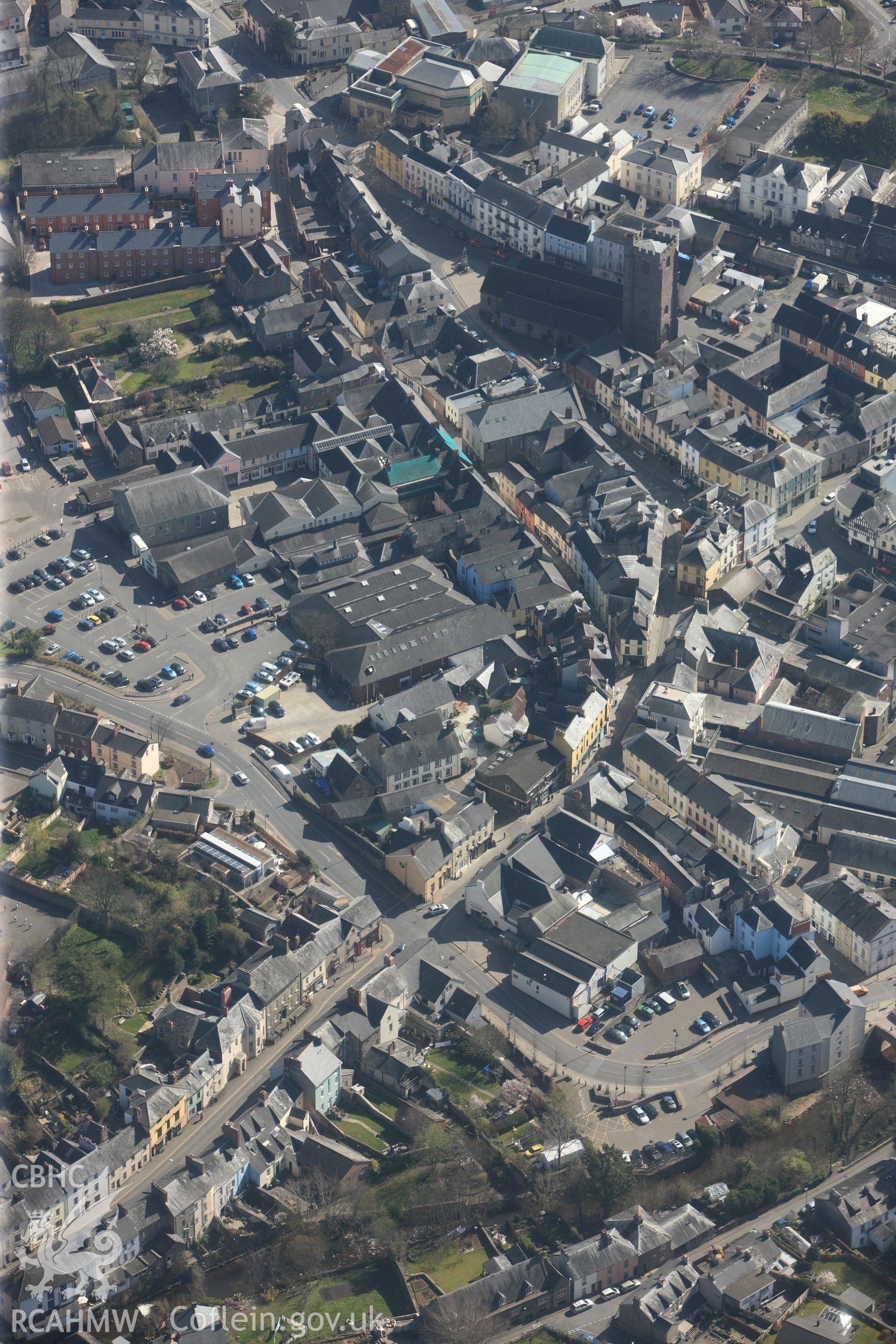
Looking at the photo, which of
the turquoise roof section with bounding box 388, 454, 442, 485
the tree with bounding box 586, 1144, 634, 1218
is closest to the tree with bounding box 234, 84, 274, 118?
the turquoise roof section with bounding box 388, 454, 442, 485

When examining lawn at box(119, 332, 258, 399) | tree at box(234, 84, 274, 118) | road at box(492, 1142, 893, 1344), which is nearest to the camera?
road at box(492, 1142, 893, 1344)

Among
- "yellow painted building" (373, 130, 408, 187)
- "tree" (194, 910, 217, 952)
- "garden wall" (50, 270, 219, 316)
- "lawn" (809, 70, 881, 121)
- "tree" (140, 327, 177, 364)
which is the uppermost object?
"lawn" (809, 70, 881, 121)

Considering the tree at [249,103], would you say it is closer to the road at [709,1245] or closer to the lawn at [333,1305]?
the road at [709,1245]

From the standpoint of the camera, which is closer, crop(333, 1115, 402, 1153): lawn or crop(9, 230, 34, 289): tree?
crop(333, 1115, 402, 1153): lawn

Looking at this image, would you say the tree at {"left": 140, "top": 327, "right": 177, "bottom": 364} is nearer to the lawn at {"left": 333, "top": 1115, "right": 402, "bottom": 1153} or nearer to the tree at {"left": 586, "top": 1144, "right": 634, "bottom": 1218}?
the lawn at {"left": 333, "top": 1115, "right": 402, "bottom": 1153}

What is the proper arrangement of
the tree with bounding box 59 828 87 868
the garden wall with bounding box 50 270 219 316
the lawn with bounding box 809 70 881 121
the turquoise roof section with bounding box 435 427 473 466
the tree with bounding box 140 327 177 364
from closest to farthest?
the tree with bounding box 59 828 87 868, the turquoise roof section with bounding box 435 427 473 466, the tree with bounding box 140 327 177 364, the garden wall with bounding box 50 270 219 316, the lawn with bounding box 809 70 881 121

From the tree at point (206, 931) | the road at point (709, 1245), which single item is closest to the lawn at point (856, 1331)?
the road at point (709, 1245)

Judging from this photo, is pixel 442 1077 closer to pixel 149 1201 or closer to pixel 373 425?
pixel 149 1201

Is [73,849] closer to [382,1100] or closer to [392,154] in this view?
[382,1100]

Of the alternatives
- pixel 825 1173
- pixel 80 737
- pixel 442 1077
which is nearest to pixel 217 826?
pixel 80 737
